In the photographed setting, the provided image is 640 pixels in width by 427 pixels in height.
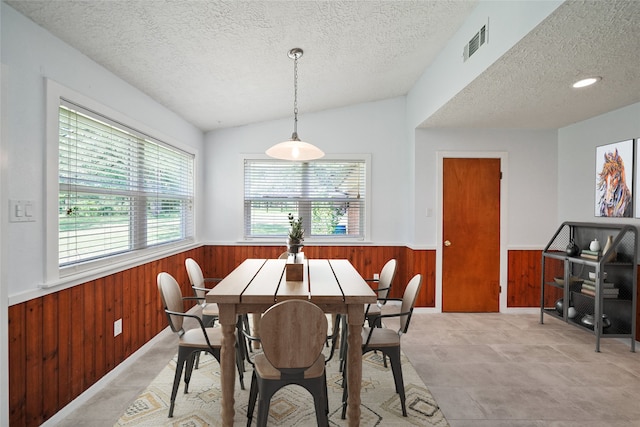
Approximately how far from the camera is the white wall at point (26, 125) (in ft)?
5.86

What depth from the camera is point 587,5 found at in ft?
5.60

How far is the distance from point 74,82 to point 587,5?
3.00 metres

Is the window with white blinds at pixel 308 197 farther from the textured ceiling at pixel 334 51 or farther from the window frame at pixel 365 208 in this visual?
the textured ceiling at pixel 334 51

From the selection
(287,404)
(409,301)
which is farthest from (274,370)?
(409,301)

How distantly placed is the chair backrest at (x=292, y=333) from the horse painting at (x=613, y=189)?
11.7 feet

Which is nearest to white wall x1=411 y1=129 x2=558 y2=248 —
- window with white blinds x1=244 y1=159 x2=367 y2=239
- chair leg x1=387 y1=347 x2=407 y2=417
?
window with white blinds x1=244 y1=159 x2=367 y2=239

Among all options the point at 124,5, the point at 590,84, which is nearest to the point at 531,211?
the point at 590,84

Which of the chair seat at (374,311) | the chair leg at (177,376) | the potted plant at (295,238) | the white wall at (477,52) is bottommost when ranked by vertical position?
the chair leg at (177,376)

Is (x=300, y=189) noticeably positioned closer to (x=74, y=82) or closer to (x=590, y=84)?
(x=74, y=82)

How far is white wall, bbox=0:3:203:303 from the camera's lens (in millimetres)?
1785

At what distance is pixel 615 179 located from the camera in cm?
356

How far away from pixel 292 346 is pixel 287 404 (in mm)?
870

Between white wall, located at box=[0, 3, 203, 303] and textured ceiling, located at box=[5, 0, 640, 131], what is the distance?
116 mm

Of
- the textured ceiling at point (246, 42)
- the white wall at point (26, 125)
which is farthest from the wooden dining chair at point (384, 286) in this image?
the white wall at point (26, 125)
